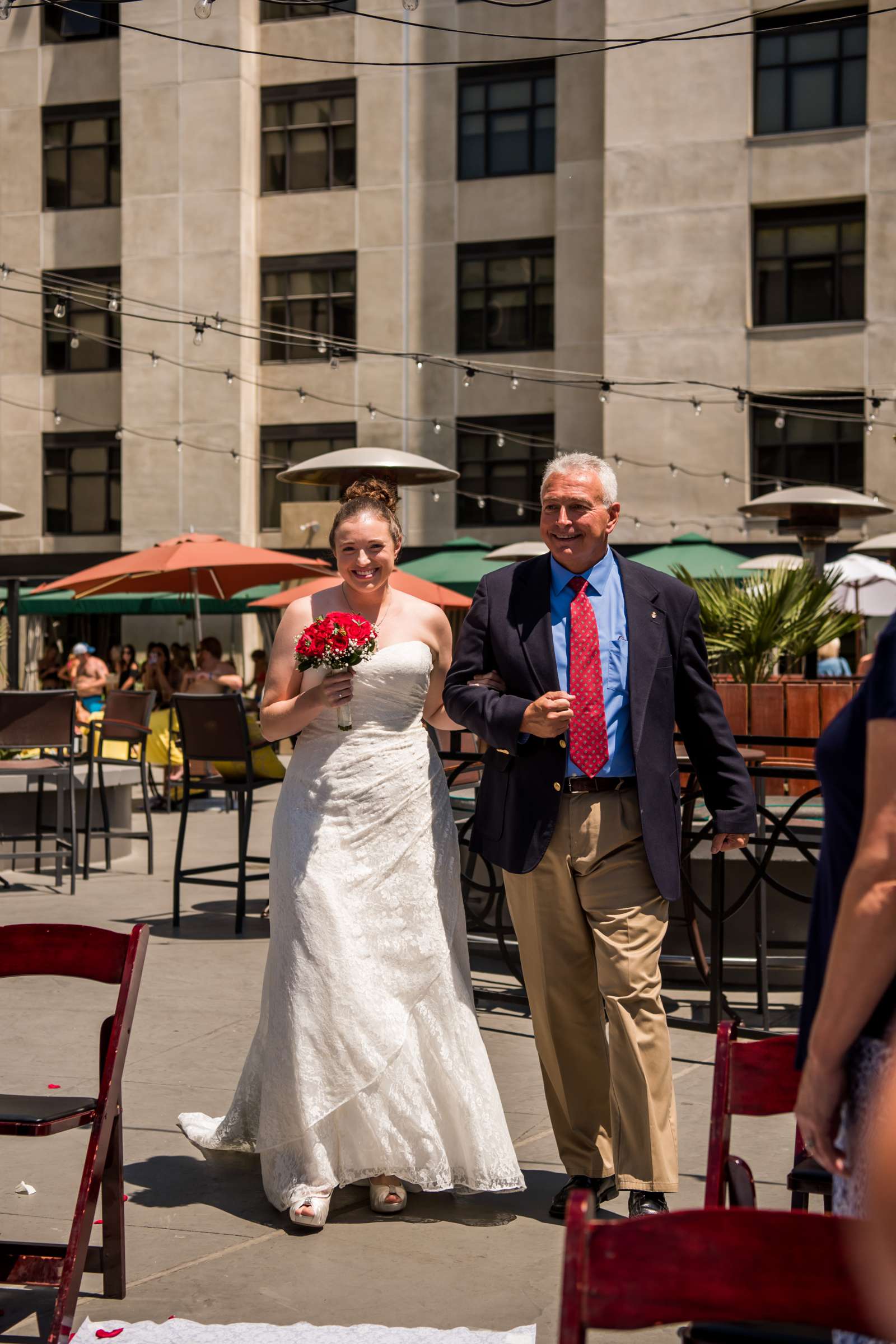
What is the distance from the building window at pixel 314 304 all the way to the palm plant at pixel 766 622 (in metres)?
22.0

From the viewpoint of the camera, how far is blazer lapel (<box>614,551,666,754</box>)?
454 cm

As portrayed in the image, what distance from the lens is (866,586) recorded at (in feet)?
63.5

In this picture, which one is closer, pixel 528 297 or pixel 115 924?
pixel 115 924

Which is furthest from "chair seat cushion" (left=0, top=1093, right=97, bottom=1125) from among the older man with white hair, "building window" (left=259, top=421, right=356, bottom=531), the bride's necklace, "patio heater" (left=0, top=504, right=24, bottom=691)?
"building window" (left=259, top=421, right=356, bottom=531)

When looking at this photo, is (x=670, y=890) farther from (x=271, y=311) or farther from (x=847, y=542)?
(x=271, y=311)

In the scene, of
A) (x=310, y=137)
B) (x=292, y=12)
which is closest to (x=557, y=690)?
(x=310, y=137)

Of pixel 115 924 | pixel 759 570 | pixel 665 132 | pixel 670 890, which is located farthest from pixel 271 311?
pixel 670 890

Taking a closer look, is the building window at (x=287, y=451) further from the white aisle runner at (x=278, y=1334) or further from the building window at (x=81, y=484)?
the white aisle runner at (x=278, y=1334)

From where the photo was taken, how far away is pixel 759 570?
68.2 ft

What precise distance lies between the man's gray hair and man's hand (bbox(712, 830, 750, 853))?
1.05 metres

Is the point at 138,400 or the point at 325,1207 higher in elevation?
the point at 138,400

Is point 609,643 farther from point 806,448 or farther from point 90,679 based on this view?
point 806,448

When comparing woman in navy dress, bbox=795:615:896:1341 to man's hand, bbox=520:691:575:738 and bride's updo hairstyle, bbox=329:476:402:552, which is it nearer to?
man's hand, bbox=520:691:575:738

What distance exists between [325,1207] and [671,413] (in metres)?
25.7
